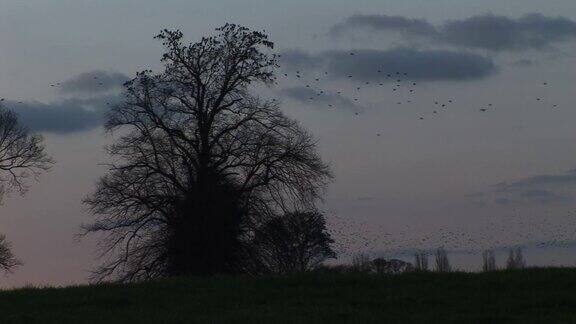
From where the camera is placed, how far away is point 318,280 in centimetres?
2033

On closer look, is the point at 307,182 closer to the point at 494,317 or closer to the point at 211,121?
the point at 211,121

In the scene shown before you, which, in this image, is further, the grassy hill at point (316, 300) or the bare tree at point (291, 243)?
the bare tree at point (291, 243)

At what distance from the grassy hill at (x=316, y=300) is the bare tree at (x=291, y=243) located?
10.8 metres

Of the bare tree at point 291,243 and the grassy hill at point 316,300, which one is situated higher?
the bare tree at point 291,243

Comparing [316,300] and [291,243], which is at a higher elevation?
[291,243]

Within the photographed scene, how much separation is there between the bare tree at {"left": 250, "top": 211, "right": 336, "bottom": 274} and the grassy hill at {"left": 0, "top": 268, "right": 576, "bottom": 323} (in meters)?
10.8

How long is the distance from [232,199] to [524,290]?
2445cm

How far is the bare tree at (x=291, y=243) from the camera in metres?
42.4

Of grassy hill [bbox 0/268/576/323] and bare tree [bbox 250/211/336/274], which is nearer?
grassy hill [bbox 0/268/576/323]

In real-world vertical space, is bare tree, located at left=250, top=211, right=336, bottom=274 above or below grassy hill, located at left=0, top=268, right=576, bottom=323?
above

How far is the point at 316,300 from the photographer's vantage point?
722 inches

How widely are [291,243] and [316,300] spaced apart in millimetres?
34700

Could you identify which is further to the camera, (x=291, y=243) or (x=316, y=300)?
(x=291, y=243)

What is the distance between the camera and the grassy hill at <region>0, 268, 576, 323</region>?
16.2 meters
